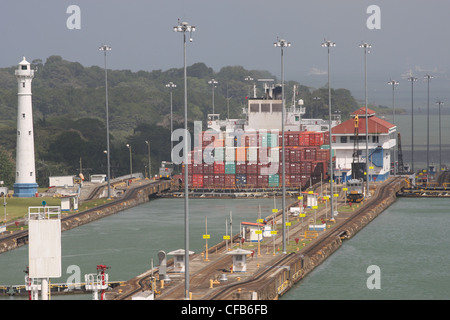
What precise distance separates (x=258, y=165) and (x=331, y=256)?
164 feet

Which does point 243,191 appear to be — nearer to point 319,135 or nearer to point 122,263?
point 319,135

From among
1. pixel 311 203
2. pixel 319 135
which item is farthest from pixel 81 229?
pixel 319 135

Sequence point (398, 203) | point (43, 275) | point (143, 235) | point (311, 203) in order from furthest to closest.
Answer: point (398, 203) → point (311, 203) → point (143, 235) → point (43, 275)

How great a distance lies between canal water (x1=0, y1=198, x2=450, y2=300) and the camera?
5525 centimetres

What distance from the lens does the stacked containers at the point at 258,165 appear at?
115 m

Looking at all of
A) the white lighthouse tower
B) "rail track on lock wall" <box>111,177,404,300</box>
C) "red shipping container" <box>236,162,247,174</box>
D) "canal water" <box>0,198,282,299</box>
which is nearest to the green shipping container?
"red shipping container" <box>236,162,247,174</box>

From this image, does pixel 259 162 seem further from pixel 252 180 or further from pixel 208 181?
pixel 208 181

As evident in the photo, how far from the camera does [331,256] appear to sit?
6581 cm

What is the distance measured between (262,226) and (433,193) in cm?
4654

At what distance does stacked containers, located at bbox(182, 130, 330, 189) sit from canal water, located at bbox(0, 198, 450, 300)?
10.2 metres

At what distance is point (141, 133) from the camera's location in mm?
172250

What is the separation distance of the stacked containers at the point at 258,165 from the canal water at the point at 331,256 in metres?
10.2

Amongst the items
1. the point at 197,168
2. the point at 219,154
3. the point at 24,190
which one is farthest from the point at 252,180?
the point at 24,190

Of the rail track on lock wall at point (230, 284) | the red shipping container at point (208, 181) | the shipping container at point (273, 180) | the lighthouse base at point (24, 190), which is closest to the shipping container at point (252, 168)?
the shipping container at point (273, 180)
